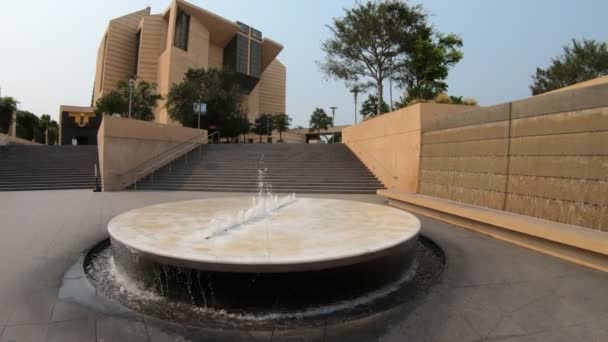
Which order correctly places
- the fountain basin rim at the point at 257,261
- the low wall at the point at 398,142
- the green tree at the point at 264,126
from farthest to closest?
the green tree at the point at 264,126 → the low wall at the point at 398,142 → the fountain basin rim at the point at 257,261

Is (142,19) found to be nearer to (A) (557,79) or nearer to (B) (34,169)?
(B) (34,169)

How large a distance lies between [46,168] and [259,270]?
18972 millimetres

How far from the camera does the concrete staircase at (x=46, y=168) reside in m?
14.7

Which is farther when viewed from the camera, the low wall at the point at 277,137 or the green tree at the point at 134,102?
the low wall at the point at 277,137

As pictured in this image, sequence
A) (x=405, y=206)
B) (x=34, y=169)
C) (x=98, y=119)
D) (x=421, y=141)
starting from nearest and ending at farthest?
(x=405, y=206)
(x=421, y=141)
(x=34, y=169)
(x=98, y=119)

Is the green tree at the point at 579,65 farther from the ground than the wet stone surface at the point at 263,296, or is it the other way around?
the green tree at the point at 579,65

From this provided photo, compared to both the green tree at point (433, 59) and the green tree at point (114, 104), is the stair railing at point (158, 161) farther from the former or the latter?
the green tree at point (114, 104)

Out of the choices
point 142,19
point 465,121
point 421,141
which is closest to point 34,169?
point 421,141

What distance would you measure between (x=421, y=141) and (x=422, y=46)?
12.3 m

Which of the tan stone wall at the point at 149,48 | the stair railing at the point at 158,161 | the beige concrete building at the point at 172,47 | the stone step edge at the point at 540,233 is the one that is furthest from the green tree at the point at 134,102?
the stone step edge at the point at 540,233

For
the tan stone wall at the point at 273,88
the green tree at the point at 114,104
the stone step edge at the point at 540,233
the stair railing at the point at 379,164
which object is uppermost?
the tan stone wall at the point at 273,88

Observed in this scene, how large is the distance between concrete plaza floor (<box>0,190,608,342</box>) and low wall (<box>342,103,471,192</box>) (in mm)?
6503

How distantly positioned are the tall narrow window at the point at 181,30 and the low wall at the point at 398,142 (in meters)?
42.9

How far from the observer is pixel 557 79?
30.4 meters
